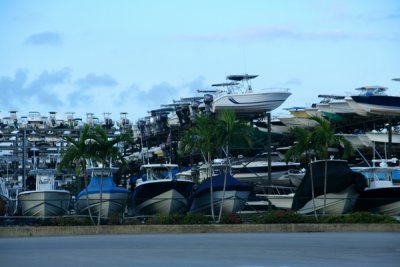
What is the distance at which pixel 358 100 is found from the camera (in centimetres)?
5403

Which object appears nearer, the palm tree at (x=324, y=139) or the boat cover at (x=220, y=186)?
the palm tree at (x=324, y=139)

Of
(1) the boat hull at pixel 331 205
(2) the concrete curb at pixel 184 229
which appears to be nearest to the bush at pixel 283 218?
(2) the concrete curb at pixel 184 229

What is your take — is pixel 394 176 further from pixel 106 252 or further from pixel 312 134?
pixel 106 252

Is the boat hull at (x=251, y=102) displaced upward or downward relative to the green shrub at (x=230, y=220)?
upward

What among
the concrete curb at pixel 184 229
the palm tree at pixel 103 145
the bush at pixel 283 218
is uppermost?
the palm tree at pixel 103 145

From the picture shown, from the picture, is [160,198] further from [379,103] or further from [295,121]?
[295,121]

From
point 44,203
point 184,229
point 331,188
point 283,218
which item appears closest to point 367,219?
point 283,218

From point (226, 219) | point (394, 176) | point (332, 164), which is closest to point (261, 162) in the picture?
point (394, 176)

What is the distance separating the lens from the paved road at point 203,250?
17.8 m

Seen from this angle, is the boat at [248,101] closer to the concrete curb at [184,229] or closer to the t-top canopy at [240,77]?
the t-top canopy at [240,77]

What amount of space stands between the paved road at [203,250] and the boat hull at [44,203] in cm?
920

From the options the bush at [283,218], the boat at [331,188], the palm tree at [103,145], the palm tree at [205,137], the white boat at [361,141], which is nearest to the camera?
the bush at [283,218]

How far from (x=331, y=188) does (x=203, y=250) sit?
1839 cm

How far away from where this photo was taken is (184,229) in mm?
30891
